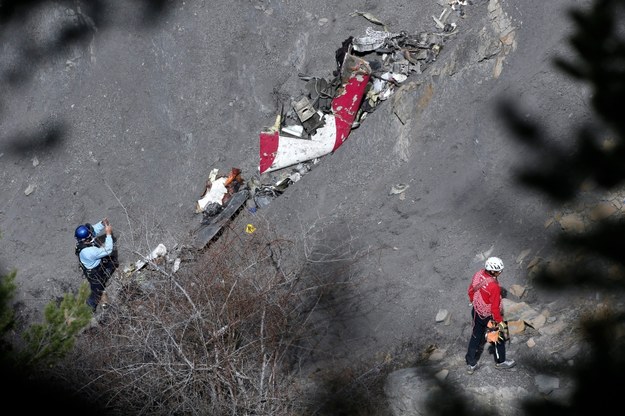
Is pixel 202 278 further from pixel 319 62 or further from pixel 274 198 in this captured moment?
pixel 319 62

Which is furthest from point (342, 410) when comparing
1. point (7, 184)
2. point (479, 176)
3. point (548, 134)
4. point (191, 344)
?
point (7, 184)

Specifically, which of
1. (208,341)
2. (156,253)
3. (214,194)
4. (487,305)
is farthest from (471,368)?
(214,194)

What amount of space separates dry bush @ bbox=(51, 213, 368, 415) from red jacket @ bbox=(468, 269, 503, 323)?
2.00 meters

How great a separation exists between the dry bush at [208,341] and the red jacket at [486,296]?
6.56 ft

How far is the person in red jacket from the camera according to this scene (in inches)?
265

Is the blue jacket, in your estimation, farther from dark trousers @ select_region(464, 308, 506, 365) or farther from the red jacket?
the red jacket

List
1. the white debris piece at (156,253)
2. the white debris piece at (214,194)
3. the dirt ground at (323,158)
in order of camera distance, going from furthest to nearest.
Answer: the white debris piece at (214,194), the white debris piece at (156,253), the dirt ground at (323,158)

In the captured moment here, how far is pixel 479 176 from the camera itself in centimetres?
858

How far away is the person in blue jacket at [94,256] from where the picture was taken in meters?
9.46

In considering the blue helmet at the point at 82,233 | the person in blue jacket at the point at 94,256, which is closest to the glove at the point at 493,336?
the person in blue jacket at the point at 94,256

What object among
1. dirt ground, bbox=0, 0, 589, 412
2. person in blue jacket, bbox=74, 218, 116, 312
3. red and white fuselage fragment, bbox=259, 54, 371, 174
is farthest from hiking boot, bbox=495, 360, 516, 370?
person in blue jacket, bbox=74, 218, 116, 312

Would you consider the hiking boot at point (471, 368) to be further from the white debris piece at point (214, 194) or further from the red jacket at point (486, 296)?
the white debris piece at point (214, 194)

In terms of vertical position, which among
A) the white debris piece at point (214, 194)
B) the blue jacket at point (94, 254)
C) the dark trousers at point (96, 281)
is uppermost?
the white debris piece at point (214, 194)

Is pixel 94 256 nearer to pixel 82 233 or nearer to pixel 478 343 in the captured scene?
pixel 82 233
